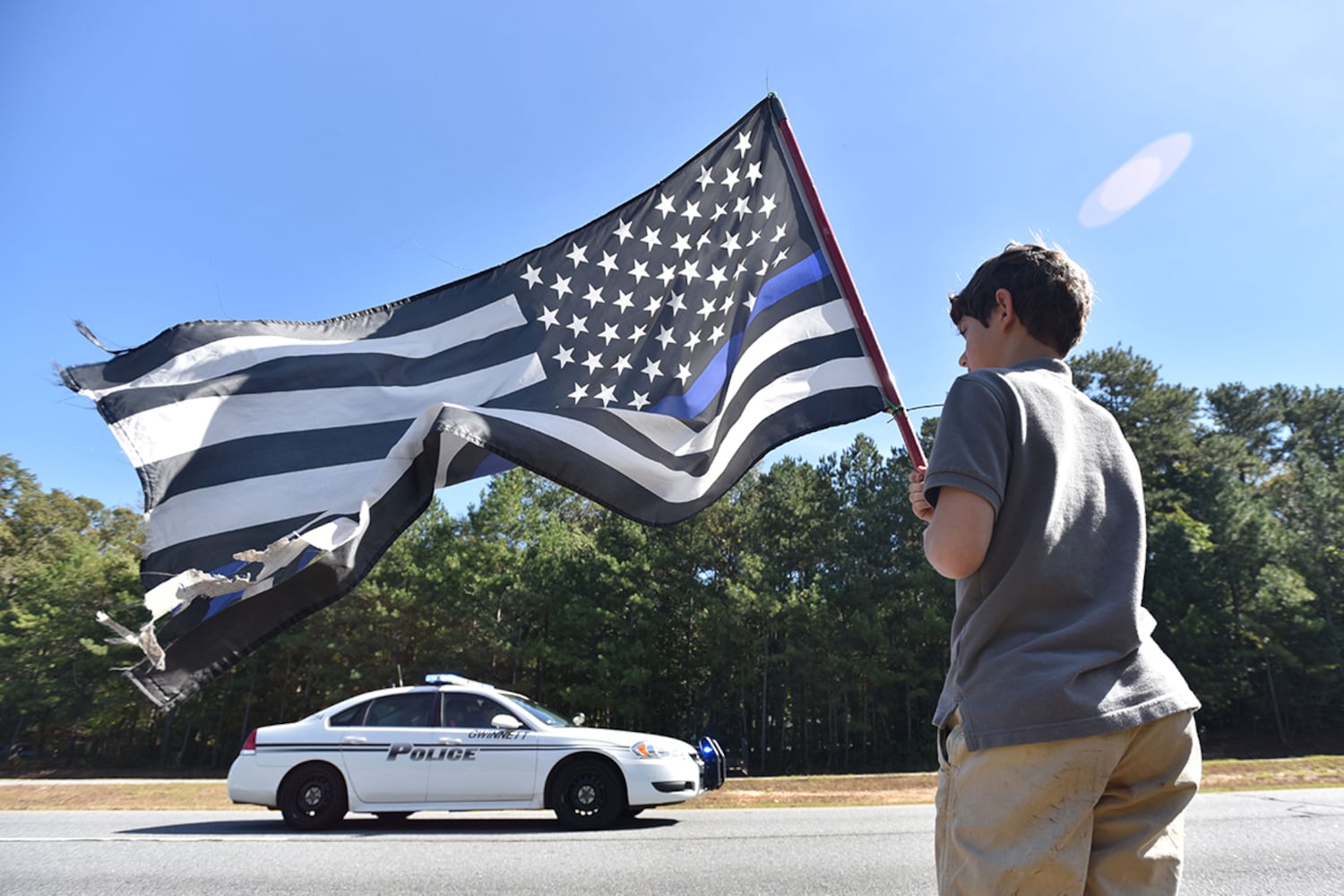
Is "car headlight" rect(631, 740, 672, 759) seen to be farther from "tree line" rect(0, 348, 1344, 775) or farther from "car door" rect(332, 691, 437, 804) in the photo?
"tree line" rect(0, 348, 1344, 775)

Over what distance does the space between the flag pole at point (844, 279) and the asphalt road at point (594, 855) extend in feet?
11.6

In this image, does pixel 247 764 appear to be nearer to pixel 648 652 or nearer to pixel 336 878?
pixel 336 878

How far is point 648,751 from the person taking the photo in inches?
346

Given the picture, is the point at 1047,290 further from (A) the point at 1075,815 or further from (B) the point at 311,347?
(B) the point at 311,347

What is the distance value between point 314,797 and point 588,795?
313cm

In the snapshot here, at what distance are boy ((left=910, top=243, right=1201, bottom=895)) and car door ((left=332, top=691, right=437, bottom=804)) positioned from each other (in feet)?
27.5

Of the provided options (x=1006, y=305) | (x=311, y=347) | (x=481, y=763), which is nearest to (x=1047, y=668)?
(x=1006, y=305)

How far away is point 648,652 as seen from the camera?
39688mm

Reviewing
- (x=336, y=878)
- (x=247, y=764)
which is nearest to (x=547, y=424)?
(x=336, y=878)

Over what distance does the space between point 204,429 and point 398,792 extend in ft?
22.1

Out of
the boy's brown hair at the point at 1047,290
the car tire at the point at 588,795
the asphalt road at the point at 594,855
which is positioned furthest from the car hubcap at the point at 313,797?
the boy's brown hair at the point at 1047,290

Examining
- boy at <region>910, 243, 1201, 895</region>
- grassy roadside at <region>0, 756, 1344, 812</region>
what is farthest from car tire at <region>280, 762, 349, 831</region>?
boy at <region>910, 243, 1201, 895</region>

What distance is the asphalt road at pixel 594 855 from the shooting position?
5.33 metres

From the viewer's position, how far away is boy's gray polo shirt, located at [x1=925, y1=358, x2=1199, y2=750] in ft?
5.30
